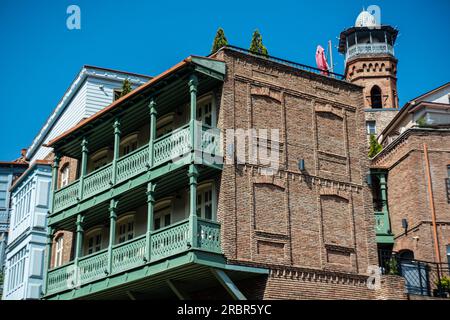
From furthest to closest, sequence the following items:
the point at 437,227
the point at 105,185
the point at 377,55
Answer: the point at 377,55, the point at 437,227, the point at 105,185

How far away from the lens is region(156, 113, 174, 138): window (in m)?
28.3

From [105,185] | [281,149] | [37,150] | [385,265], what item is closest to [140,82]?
[37,150]

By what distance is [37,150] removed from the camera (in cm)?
4256

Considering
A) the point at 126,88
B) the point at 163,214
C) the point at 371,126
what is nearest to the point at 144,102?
the point at 163,214

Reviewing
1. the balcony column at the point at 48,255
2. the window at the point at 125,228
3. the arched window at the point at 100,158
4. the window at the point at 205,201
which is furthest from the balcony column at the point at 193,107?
the balcony column at the point at 48,255

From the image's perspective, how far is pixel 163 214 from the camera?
2778 centimetres

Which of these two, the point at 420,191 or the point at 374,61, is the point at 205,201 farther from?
the point at 374,61

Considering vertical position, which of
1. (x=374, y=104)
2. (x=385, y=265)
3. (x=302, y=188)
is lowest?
(x=385, y=265)

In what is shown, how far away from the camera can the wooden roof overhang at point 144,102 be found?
25.3 m

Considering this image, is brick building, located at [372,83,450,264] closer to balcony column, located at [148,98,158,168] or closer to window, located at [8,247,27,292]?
balcony column, located at [148,98,158,168]

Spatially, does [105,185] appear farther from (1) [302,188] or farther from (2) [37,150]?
(2) [37,150]

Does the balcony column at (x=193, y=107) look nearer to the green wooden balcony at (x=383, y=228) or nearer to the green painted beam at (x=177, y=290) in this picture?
the green painted beam at (x=177, y=290)

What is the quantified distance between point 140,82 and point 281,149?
14149 millimetres

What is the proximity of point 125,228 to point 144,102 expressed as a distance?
18.3ft
